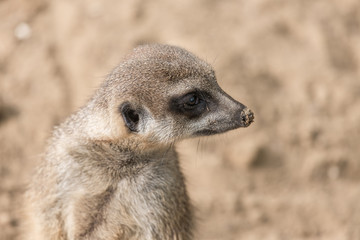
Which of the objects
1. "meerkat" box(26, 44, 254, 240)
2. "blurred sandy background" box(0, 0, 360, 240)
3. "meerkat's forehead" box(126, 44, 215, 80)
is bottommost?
"meerkat" box(26, 44, 254, 240)

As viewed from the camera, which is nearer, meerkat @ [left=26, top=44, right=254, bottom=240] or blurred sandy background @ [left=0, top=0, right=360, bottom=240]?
meerkat @ [left=26, top=44, right=254, bottom=240]

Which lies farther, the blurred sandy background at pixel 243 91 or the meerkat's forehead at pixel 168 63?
the blurred sandy background at pixel 243 91

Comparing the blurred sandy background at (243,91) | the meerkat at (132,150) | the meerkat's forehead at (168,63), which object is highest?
the blurred sandy background at (243,91)

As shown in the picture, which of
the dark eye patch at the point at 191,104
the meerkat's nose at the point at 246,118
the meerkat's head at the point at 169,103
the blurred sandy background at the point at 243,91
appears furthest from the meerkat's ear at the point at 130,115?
the blurred sandy background at the point at 243,91

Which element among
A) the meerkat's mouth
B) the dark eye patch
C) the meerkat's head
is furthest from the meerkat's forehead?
the meerkat's mouth

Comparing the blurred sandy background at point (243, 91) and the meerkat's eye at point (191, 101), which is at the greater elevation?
the blurred sandy background at point (243, 91)

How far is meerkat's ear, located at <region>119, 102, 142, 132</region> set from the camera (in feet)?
11.0

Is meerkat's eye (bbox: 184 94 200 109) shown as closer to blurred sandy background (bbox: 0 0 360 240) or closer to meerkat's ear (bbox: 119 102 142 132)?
meerkat's ear (bbox: 119 102 142 132)

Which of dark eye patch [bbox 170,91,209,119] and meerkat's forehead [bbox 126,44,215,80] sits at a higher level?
meerkat's forehead [bbox 126,44,215,80]

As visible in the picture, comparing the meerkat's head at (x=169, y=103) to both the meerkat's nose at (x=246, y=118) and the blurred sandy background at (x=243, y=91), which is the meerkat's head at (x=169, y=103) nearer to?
the meerkat's nose at (x=246, y=118)

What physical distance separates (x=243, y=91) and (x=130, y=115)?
258cm

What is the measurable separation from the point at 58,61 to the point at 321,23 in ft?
8.80

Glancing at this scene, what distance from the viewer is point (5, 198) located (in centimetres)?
516

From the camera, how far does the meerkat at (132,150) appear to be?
336 cm
